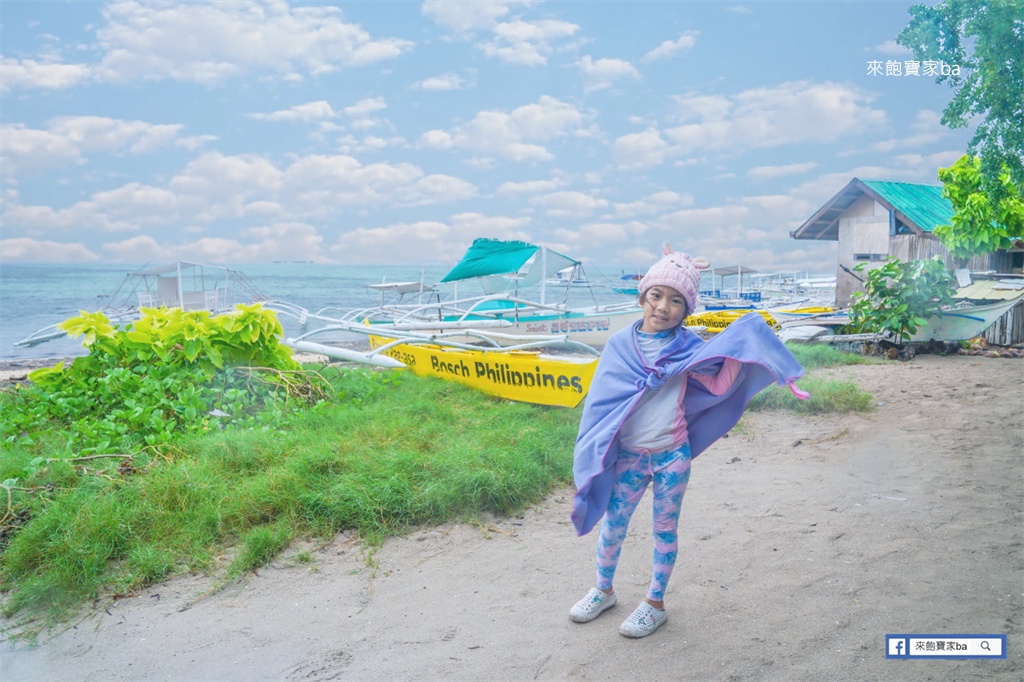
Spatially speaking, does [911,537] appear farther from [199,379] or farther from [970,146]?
[199,379]

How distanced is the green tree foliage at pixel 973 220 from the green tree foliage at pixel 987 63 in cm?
628

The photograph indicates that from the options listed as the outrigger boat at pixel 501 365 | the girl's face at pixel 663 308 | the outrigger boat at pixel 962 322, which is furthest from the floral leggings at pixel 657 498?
the outrigger boat at pixel 962 322

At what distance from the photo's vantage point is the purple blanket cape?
2545 millimetres

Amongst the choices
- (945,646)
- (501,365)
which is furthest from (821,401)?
(945,646)

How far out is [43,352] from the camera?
16500mm

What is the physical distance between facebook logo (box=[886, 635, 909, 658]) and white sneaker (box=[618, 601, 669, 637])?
77cm

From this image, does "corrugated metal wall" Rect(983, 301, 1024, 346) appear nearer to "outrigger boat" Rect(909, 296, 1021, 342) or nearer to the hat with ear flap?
"outrigger boat" Rect(909, 296, 1021, 342)

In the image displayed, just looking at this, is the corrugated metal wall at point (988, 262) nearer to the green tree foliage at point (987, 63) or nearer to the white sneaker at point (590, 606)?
the green tree foliage at point (987, 63)

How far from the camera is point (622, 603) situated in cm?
294

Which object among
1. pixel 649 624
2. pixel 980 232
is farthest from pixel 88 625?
pixel 980 232

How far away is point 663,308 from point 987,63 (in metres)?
3.64

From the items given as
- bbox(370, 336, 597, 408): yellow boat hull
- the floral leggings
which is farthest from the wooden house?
the floral leggings

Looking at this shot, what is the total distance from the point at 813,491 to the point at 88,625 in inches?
151

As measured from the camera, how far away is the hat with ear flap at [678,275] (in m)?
2.57
